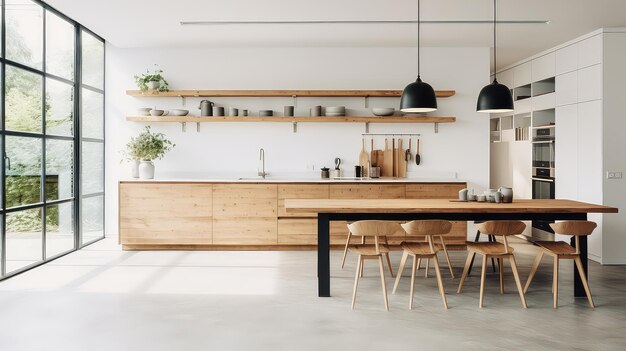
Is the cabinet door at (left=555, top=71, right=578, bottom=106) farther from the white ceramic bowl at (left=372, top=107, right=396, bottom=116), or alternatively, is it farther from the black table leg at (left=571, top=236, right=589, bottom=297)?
the black table leg at (left=571, top=236, right=589, bottom=297)

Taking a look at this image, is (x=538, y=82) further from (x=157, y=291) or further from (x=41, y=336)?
(x=41, y=336)

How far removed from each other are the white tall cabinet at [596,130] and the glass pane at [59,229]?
6285 millimetres

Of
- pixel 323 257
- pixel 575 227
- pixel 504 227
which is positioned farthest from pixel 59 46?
pixel 575 227

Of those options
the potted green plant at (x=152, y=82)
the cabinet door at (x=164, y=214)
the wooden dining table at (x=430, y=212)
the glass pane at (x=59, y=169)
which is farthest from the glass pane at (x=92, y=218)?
the wooden dining table at (x=430, y=212)

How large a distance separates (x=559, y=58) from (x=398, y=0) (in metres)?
3.08

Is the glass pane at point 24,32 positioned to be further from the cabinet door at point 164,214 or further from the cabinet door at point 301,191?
the cabinet door at point 301,191

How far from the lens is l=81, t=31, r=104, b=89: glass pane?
6605mm

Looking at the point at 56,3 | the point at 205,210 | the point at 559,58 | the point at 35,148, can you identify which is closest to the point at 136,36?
the point at 56,3

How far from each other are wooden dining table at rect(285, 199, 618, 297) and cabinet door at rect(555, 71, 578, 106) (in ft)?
8.41

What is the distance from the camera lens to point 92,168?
688 cm

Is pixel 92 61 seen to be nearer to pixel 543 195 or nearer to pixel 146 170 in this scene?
pixel 146 170

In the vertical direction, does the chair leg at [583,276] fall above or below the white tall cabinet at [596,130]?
below

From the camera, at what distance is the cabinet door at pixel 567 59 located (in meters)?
6.52

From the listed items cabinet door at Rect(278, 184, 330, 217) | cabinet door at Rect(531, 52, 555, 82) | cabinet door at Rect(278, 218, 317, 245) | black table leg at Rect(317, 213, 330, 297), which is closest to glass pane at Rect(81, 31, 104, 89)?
cabinet door at Rect(278, 184, 330, 217)
